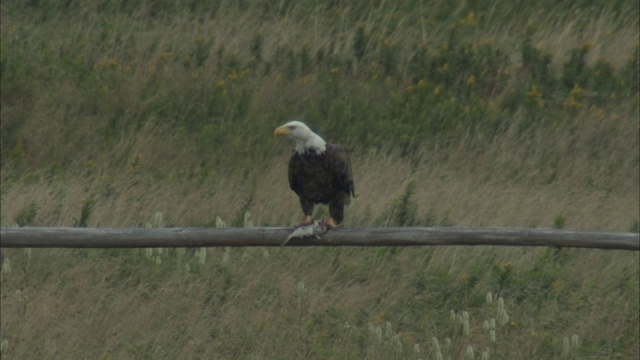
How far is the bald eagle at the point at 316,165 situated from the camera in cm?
714

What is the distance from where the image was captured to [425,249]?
9.52 meters

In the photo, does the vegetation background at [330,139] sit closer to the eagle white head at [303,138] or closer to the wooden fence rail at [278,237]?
the eagle white head at [303,138]

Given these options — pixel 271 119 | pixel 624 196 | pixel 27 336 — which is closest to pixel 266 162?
pixel 271 119

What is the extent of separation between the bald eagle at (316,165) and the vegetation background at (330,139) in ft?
3.52

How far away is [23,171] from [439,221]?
372 centimetres

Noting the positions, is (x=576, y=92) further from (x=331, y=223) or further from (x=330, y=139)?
(x=331, y=223)

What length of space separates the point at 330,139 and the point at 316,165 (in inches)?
203

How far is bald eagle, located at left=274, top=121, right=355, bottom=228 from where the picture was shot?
7137 mm

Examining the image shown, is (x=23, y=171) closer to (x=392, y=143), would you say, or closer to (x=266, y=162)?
(x=266, y=162)

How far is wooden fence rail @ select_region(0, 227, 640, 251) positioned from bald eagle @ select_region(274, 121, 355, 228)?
48cm

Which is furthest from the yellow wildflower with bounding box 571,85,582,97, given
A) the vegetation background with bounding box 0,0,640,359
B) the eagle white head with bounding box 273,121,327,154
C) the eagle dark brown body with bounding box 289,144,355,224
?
the eagle white head with bounding box 273,121,327,154

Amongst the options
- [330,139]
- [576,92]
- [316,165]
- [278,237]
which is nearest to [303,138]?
[316,165]

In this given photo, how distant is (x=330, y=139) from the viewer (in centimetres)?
1230

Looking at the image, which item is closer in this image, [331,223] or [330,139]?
[331,223]
